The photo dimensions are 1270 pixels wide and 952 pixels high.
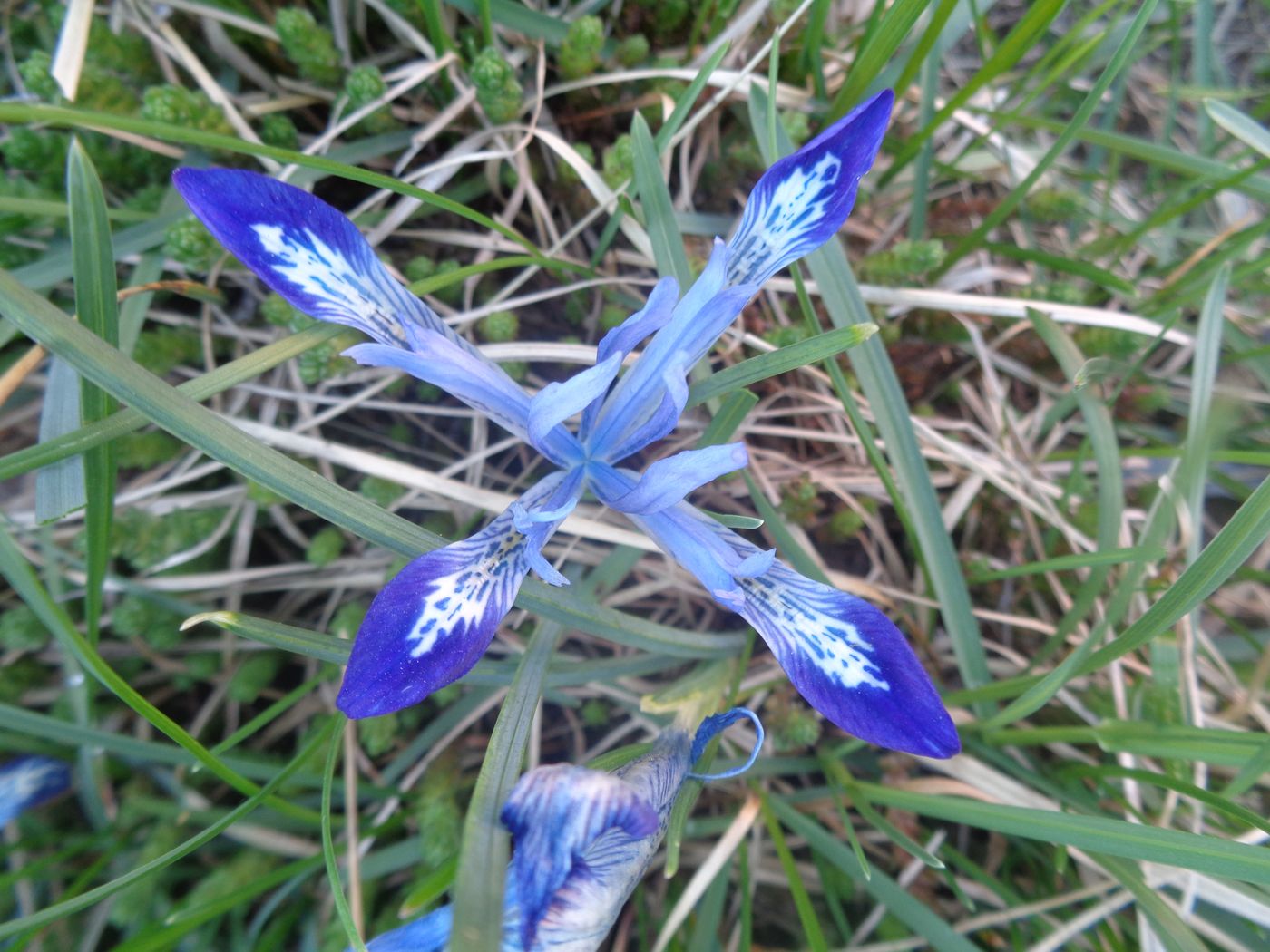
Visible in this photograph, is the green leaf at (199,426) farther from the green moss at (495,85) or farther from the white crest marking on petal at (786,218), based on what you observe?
the green moss at (495,85)

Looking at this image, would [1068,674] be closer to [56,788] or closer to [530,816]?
[530,816]

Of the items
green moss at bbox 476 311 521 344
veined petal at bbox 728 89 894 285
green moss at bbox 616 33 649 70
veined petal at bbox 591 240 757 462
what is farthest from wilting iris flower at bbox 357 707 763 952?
green moss at bbox 616 33 649 70

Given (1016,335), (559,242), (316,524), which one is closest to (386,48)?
(559,242)

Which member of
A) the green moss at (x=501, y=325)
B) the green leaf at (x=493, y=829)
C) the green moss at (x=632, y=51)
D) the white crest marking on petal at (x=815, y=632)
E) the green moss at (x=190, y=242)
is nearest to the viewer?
the green leaf at (x=493, y=829)

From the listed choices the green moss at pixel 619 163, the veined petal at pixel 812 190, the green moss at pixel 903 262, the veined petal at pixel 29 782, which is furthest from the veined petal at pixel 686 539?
the veined petal at pixel 29 782

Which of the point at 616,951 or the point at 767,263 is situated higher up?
the point at 767,263

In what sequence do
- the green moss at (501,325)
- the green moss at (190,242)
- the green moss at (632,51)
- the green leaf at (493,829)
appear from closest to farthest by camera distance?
the green leaf at (493,829)
the green moss at (190,242)
the green moss at (501,325)
the green moss at (632,51)

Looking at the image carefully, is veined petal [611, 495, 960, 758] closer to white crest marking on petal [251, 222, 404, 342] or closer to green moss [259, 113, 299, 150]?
white crest marking on petal [251, 222, 404, 342]

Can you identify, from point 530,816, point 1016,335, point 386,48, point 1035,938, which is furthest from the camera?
point 1016,335

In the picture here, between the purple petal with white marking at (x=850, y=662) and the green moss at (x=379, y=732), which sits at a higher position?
the purple petal with white marking at (x=850, y=662)
